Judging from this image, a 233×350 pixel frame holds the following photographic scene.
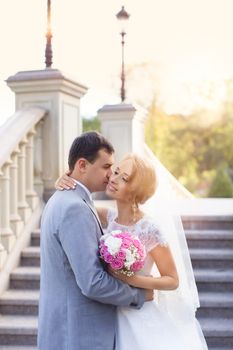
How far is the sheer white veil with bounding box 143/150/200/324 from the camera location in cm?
345

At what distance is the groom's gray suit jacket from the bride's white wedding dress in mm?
62

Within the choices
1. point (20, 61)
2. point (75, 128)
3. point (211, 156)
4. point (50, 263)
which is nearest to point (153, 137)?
point (211, 156)

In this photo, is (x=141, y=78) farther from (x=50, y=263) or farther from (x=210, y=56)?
(x=50, y=263)

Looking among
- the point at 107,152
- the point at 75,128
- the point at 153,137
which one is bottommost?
the point at 107,152

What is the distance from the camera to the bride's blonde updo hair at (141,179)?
3137mm

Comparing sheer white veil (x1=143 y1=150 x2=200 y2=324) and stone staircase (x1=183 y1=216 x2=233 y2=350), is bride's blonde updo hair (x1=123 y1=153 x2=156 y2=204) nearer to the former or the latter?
sheer white veil (x1=143 y1=150 x2=200 y2=324)

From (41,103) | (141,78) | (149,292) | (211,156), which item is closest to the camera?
(149,292)

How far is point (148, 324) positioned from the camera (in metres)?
3.16

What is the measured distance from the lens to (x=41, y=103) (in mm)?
7336

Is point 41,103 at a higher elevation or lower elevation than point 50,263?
higher

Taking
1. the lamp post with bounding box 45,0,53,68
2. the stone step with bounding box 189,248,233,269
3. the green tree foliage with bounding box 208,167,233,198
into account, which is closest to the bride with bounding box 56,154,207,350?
the stone step with bounding box 189,248,233,269

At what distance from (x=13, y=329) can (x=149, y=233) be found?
273 centimetres

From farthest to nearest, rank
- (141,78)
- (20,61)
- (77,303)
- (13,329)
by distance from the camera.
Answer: (141,78)
(20,61)
(13,329)
(77,303)

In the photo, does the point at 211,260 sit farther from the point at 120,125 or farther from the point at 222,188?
the point at 222,188
